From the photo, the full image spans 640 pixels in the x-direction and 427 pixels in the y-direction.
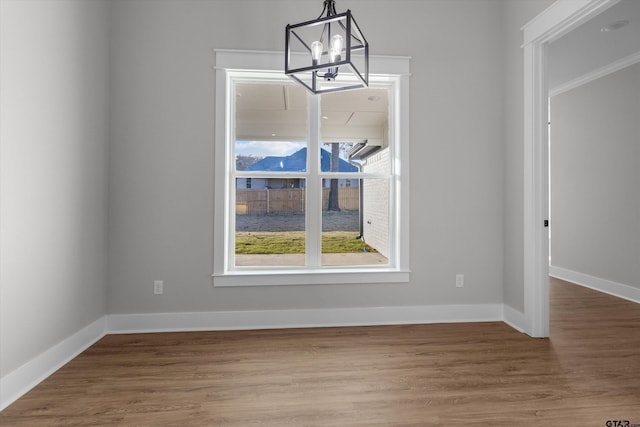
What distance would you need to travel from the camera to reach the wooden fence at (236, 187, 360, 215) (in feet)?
10.9

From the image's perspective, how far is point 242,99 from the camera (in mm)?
3330

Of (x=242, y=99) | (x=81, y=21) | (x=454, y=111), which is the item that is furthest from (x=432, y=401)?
(x=81, y=21)

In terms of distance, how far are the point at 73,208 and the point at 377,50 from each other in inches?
111

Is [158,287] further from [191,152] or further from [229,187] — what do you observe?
[191,152]

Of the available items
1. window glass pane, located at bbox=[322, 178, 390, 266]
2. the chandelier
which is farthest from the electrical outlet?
the chandelier

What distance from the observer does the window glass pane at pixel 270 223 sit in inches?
131

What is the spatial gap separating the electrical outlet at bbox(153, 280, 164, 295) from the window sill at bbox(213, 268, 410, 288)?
1.48 ft

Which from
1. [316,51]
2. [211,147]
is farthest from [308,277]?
[316,51]

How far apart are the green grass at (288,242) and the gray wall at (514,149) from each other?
1279 millimetres

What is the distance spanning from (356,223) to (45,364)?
2.57 m

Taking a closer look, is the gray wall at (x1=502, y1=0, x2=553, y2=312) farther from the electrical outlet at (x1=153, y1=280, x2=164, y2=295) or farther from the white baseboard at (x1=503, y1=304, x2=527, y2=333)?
the electrical outlet at (x1=153, y1=280, x2=164, y2=295)

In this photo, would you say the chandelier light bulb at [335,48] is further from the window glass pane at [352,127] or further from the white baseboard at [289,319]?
the white baseboard at [289,319]

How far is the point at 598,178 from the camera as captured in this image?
15.3 feet

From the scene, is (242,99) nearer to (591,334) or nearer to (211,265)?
(211,265)
